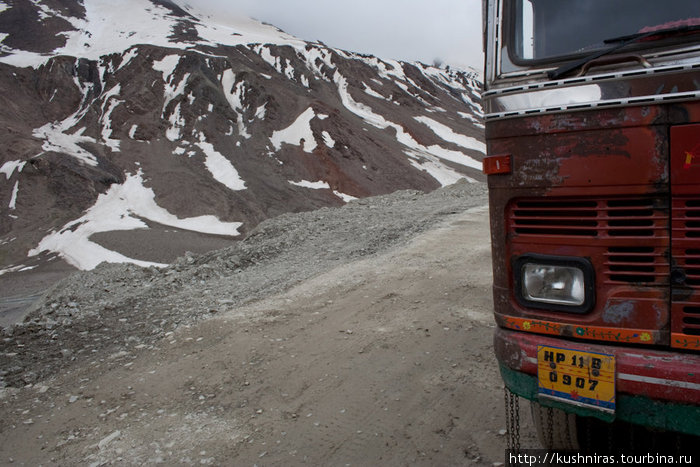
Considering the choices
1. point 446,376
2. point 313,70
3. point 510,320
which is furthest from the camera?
point 313,70

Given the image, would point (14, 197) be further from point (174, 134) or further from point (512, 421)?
point (512, 421)

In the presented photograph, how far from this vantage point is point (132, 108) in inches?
2255

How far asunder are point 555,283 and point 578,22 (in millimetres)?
1316

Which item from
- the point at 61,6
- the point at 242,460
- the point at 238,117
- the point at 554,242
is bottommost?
the point at 242,460

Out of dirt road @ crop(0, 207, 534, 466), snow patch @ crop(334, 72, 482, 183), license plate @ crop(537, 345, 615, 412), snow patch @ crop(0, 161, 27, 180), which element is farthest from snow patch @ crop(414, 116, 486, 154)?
license plate @ crop(537, 345, 615, 412)

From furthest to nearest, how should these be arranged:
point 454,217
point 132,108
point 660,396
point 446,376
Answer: point 132,108 → point 454,217 → point 446,376 → point 660,396

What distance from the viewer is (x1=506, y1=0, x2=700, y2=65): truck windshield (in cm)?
242

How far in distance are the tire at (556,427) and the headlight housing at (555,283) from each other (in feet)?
2.55

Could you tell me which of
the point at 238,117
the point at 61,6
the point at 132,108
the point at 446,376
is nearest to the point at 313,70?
the point at 238,117

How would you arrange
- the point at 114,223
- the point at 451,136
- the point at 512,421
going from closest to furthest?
the point at 512,421 < the point at 114,223 < the point at 451,136

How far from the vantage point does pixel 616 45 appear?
2.44 meters

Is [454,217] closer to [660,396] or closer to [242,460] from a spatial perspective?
[242,460]

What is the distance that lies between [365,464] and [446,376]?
4.28 feet

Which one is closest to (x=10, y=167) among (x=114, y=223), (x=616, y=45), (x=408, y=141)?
(x=114, y=223)
